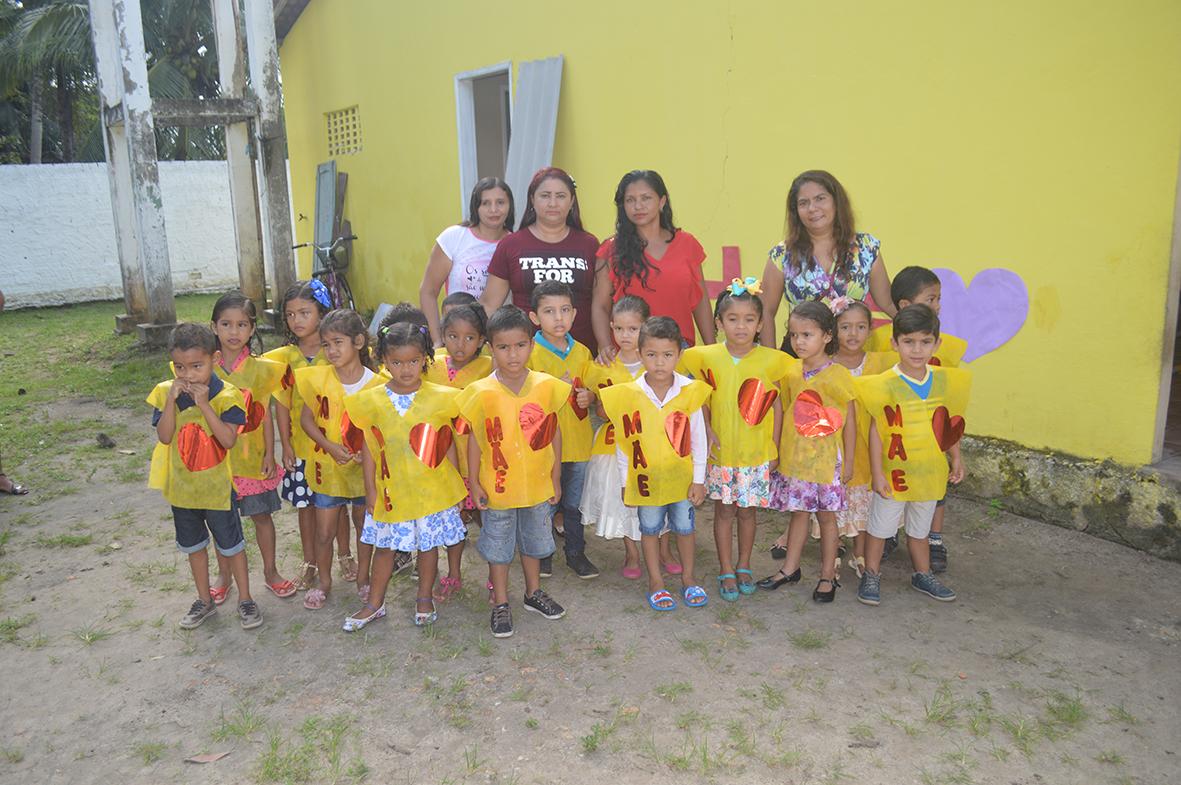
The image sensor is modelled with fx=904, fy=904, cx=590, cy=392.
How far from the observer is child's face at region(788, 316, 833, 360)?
3.36 metres

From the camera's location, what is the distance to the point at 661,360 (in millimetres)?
3350

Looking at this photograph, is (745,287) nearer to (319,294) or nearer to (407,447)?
(407,447)

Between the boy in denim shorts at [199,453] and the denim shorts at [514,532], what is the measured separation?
0.95 m

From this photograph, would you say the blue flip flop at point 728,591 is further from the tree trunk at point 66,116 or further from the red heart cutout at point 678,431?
the tree trunk at point 66,116

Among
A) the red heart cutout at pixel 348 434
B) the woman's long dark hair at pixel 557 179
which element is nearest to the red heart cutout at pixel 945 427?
the woman's long dark hair at pixel 557 179

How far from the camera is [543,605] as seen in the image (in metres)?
3.51

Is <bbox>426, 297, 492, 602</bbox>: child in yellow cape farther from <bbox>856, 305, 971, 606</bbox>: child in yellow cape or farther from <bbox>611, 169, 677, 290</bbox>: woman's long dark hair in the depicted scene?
<bbox>856, 305, 971, 606</bbox>: child in yellow cape

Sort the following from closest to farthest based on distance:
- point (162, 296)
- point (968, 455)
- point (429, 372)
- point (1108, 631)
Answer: point (1108, 631) → point (429, 372) → point (968, 455) → point (162, 296)

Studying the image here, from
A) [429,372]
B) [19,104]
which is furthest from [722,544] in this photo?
[19,104]

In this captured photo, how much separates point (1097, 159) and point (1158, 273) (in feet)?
1.82

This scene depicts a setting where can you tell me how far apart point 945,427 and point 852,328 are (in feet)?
1.68

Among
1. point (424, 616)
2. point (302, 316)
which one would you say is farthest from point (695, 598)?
point (302, 316)

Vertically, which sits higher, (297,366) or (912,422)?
(297,366)

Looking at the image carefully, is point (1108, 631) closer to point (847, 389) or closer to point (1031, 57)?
point (847, 389)
